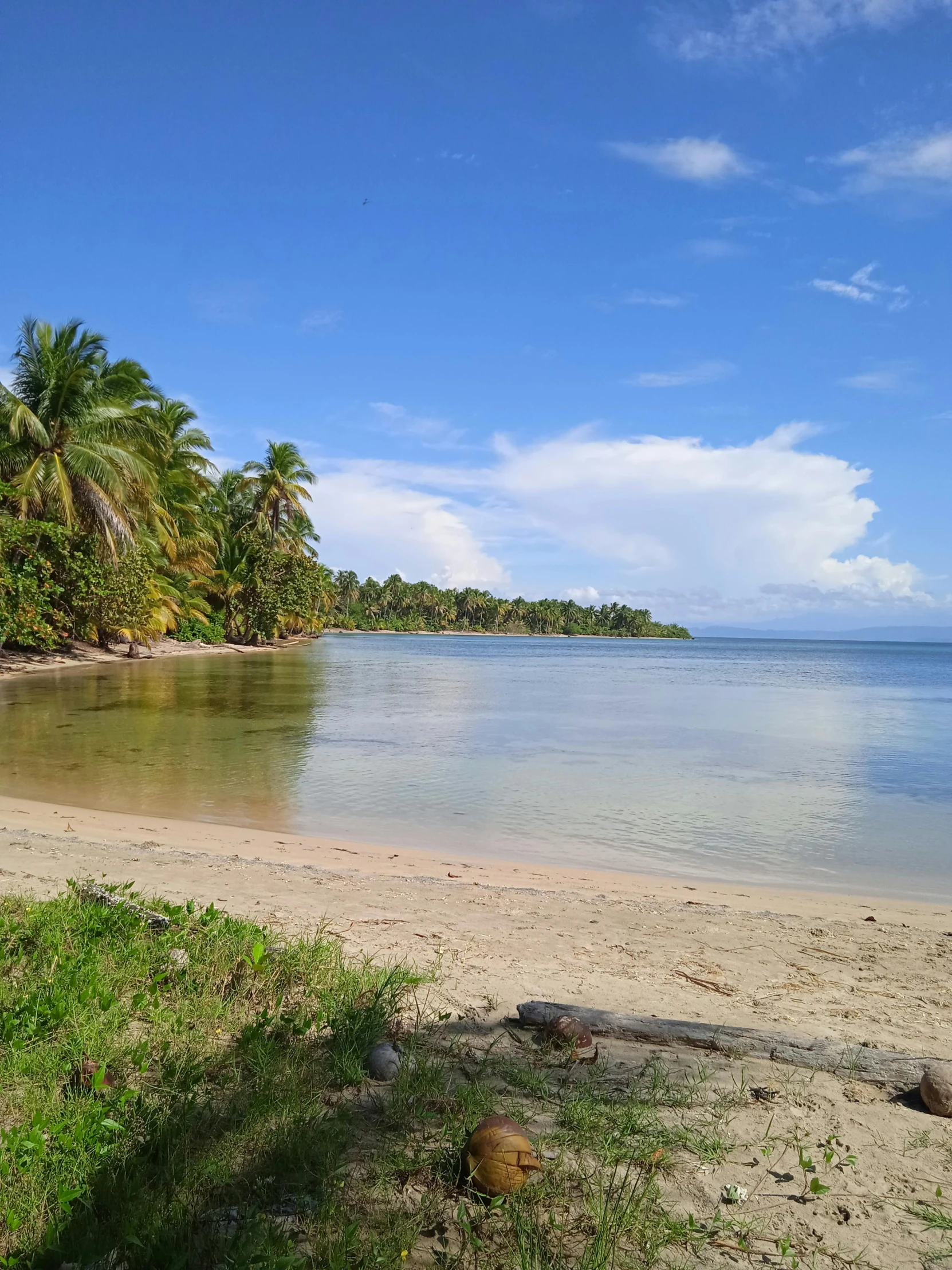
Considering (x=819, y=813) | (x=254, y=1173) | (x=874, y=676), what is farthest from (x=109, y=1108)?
(x=874, y=676)

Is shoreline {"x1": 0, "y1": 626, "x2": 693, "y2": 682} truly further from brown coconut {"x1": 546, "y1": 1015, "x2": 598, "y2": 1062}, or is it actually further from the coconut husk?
brown coconut {"x1": 546, "y1": 1015, "x2": 598, "y2": 1062}

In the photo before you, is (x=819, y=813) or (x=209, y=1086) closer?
(x=209, y=1086)

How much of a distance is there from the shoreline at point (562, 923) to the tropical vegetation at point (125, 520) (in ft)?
58.2

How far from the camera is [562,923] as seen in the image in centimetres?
573

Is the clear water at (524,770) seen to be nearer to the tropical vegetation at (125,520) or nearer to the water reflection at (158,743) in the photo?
the water reflection at (158,743)

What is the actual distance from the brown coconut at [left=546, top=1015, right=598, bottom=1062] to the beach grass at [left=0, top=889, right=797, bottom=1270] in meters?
0.06

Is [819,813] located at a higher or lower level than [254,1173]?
lower

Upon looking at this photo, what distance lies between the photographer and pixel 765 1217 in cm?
238

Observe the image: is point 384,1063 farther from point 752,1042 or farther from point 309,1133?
point 752,1042

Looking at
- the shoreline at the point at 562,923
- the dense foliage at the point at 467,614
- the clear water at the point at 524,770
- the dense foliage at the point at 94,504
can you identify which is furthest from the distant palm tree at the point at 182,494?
the dense foliage at the point at 467,614

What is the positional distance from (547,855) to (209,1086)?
20.4 feet

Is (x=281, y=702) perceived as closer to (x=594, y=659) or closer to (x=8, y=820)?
(x=8, y=820)

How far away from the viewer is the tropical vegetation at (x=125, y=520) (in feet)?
86.6

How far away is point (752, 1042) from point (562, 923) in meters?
2.42
